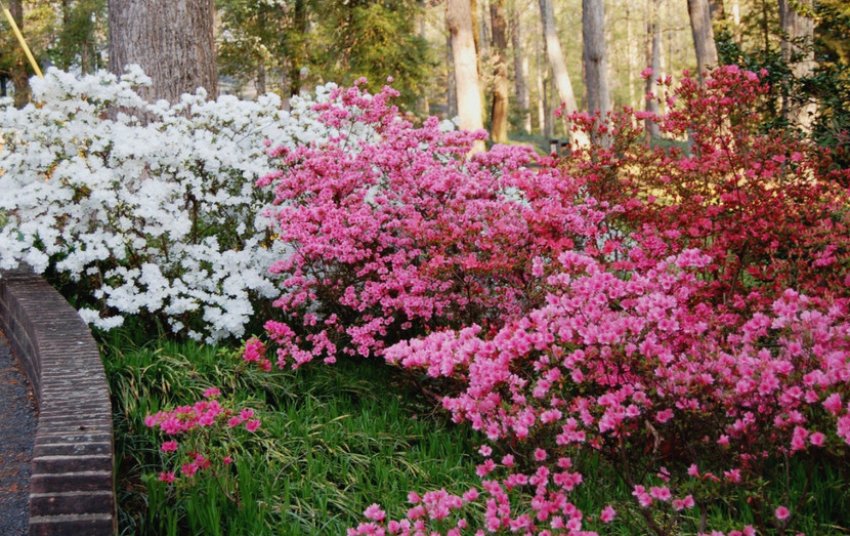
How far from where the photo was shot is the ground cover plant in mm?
2730

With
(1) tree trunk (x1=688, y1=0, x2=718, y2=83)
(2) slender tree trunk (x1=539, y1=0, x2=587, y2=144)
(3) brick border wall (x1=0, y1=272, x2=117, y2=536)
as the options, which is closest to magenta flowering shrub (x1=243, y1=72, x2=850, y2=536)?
(3) brick border wall (x1=0, y1=272, x2=117, y2=536)

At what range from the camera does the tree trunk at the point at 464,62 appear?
40.2 feet

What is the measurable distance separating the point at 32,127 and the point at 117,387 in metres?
1.95

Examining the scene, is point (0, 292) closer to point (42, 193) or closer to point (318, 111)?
point (42, 193)

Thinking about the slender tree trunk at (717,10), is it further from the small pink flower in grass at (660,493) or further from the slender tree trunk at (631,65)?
the slender tree trunk at (631,65)

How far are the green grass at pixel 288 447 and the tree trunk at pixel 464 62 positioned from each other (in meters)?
7.80

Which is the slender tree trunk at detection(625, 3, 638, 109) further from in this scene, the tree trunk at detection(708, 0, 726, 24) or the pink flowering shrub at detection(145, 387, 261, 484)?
the pink flowering shrub at detection(145, 387, 261, 484)

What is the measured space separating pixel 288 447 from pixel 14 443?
52.1 inches

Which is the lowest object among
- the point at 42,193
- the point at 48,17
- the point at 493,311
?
the point at 493,311

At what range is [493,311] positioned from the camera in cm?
483

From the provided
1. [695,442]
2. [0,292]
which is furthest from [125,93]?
[695,442]

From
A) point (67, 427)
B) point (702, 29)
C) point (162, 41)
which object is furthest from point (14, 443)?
point (702, 29)

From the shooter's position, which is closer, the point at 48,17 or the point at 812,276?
the point at 812,276

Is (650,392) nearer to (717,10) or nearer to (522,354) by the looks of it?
(522,354)
